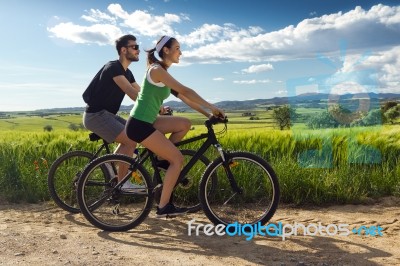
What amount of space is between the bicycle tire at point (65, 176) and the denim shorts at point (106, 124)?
0.73 m

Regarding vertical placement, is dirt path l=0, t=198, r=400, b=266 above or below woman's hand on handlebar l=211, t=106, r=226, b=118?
below

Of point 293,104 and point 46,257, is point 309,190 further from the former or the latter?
point 46,257

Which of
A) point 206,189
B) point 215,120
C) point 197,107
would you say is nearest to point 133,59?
point 197,107

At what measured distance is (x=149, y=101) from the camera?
4.76m

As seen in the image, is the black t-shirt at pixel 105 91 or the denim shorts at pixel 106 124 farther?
the denim shorts at pixel 106 124

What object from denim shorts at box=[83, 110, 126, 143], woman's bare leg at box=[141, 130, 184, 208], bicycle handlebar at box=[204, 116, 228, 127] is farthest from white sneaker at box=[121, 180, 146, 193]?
bicycle handlebar at box=[204, 116, 228, 127]

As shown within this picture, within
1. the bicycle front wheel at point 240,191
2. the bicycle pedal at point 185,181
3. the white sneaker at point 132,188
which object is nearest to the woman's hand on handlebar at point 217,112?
the bicycle front wheel at point 240,191

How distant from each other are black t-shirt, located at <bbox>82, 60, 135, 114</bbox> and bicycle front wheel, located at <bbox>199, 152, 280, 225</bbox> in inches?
55.2

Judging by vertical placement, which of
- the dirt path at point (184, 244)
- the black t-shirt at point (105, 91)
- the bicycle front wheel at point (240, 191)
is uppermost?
the black t-shirt at point (105, 91)

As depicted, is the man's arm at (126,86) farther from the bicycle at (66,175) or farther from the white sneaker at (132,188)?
the bicycle at (66,175)

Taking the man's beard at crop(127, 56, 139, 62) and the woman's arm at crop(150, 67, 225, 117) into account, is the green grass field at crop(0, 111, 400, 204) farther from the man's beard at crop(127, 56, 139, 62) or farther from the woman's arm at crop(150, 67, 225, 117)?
the woman's arm at crop(150, 67, 225, 117)

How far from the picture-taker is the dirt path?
4.23 m

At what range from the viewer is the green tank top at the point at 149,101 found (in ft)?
15.6

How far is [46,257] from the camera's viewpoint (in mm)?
4344
